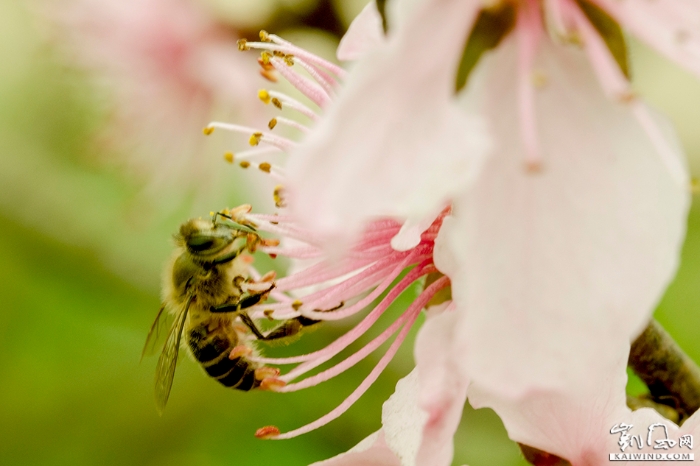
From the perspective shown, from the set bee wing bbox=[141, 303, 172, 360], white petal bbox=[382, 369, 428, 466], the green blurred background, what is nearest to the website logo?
white petal bbox=[382, 369, 428, 466]

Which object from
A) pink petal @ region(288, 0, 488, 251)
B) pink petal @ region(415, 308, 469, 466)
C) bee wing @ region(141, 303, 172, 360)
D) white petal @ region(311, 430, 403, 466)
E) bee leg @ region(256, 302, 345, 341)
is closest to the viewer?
pink petal @ region(288, 0, 488, 251)

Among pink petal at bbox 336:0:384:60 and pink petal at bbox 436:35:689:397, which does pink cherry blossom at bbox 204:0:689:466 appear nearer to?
pink petal at bbox 436:35:689:397

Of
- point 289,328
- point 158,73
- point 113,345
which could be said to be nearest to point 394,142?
point 289,328

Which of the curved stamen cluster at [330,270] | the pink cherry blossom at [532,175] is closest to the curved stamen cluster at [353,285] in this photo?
the curved stamen cluster at [330,270]

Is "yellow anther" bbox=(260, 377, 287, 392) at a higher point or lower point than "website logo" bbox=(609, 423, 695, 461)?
lower

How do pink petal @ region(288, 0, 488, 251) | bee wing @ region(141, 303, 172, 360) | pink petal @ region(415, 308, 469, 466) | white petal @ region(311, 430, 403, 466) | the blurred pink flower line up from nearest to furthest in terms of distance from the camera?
pink petal @ region(288, 0, 488, 251) < pink petal @ region(415, 308, 469, 466) < white petal @ region(311, 430, 403, 466) < bee wing @ region(141, 303, 172, 360) < the blurred pink flower

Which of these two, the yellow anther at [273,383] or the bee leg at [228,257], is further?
the bee leg at [228,257]

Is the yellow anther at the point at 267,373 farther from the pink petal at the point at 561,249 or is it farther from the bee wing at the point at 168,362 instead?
the pink petal at the point at 561,249

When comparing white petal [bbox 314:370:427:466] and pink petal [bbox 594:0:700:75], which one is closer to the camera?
pink petal [bbox 594:0:700:75]

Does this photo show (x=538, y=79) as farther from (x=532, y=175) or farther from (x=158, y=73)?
(x=158, y=73)
